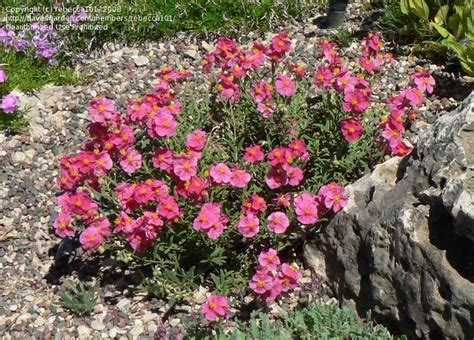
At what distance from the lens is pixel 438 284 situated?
312 cm

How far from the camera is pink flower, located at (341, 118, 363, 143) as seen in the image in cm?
378

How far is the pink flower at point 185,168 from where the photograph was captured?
3.50 meters

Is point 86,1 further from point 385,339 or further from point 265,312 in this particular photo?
point 385,339

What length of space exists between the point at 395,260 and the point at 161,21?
10.1ft

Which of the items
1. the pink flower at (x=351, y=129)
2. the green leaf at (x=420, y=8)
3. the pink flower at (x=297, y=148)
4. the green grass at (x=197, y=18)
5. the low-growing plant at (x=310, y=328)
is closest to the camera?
the low-growing plant at (x=310, y=328)

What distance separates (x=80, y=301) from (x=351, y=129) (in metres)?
1.61

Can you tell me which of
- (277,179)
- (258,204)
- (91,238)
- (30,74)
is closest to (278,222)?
(258,204)

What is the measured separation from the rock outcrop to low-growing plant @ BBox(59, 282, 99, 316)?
1.19m

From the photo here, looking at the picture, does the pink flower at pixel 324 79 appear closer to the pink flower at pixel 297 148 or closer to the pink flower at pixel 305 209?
the pink flower at pixel 297 148

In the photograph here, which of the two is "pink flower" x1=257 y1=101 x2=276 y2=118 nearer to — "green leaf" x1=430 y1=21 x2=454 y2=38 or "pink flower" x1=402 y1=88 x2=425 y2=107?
"pink flower" x1=402 y1=88 x2=425 y2=107

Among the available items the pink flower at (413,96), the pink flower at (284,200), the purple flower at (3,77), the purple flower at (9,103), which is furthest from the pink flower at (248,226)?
the purple flower at (3,77)

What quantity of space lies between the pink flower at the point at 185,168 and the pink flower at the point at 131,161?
29cm

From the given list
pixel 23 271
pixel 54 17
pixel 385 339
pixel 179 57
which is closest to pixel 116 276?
pixel 23 271

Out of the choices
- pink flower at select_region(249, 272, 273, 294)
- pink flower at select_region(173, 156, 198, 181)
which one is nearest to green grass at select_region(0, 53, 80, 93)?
pink flower at select_region(173, 156, 198, 181)
